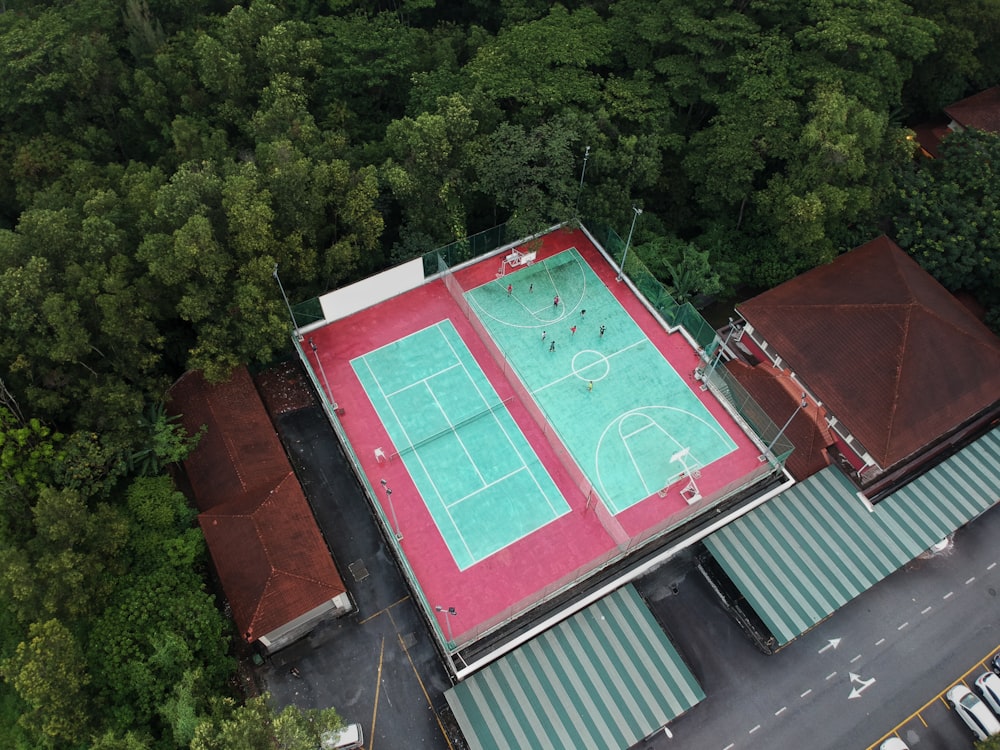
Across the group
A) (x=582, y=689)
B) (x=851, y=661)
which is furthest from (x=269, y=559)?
(x=851, y=661)

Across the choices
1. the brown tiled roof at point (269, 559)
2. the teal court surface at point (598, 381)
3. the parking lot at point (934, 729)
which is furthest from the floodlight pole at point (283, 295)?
the parking lot at point (934, 729)

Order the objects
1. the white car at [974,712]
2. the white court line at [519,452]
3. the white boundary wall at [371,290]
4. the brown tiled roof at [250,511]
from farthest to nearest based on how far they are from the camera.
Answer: the white boundary wall at [371,290], the white court line at [519,452], the white car at [974,712], the brown tiled roof at [250,511]

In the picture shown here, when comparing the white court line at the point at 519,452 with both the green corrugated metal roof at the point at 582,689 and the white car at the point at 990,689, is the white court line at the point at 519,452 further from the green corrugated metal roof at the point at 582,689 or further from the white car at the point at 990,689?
the white car at the point at 990,689

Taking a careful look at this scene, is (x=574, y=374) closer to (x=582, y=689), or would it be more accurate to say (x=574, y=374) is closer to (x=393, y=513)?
(x=393, y=513)

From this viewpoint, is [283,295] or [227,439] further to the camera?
[283,295]

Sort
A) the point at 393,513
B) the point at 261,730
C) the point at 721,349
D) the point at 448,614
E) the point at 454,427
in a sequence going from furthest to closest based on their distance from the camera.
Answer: the point at 721,349, the point at 454,427, the point at 393,513, the point at 448,614, the point at 261,730

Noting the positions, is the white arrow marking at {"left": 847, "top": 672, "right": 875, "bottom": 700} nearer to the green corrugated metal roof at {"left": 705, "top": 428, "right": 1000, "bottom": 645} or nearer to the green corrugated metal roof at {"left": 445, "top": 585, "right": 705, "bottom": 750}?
the green corrugated metal roof at {"left": 705, "top": 428, "right": 1000, "bottom": 645}
